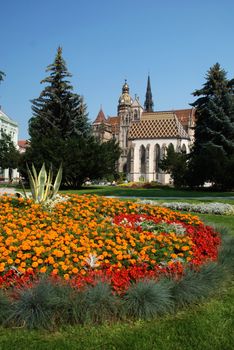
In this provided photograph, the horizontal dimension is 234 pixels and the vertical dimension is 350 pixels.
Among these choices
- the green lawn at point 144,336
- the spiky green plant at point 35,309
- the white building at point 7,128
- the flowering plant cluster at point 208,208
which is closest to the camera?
the green lawn at point 144,336

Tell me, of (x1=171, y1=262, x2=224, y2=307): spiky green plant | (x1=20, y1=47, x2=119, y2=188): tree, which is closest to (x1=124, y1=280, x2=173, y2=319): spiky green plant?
(x1=171, y1=262, x2=224, y2=307): spiky green plant

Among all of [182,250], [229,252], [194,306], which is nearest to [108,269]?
[194,306]

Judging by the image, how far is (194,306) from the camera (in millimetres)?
4797

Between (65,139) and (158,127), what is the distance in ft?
191

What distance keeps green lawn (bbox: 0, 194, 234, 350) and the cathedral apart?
78927 mm

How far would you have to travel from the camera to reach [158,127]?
9244 cm

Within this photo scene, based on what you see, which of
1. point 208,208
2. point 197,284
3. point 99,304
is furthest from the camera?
point 208,208

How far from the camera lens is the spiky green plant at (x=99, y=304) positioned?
13.8 ft

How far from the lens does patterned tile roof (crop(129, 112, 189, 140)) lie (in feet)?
297

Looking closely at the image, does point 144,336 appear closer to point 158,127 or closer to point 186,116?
point 158,127

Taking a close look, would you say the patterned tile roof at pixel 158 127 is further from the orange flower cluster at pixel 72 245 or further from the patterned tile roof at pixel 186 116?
the orange flower cluster at pixel 72 245

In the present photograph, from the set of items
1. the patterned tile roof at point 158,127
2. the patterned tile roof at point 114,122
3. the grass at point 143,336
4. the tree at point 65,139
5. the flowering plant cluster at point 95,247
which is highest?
the patterned tile roof at point 114,122

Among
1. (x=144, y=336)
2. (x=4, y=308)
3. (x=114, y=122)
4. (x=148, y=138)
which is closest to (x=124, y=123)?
(x=114, y=122)

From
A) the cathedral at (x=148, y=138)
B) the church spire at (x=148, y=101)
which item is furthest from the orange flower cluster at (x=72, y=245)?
the church spire at (x=148, y=101)
